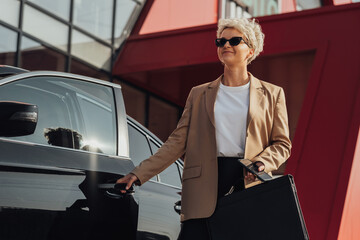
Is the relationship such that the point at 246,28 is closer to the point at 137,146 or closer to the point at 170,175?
the point at 137,146

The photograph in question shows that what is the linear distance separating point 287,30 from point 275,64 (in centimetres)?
95

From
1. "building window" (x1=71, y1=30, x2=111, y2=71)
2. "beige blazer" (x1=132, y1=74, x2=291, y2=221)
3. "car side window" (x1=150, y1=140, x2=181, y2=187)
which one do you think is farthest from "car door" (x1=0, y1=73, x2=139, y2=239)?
"building window" (x1=71, y1=30, x2=111, y2=71)

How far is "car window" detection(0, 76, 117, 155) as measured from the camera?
306cm

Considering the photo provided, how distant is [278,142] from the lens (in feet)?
9.78

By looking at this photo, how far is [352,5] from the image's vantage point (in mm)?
11195

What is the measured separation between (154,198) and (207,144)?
823 millimetres

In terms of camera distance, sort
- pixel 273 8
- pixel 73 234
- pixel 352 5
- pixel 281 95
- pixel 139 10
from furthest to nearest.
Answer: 1. pixel 273 8
2. pixel 139 10
3. pixel 352 5
4. pixel 281 95
5. pixel 73 234

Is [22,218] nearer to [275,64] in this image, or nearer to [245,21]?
[245,21]

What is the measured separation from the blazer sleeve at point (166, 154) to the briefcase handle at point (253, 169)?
1.44 feet

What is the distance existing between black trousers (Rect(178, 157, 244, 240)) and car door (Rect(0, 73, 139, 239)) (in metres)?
0.39

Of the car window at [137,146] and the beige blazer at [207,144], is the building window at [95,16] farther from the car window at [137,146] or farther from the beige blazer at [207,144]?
the beige blazer at [207,144]

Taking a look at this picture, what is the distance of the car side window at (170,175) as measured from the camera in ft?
13.5

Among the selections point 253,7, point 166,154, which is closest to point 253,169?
point 166,154

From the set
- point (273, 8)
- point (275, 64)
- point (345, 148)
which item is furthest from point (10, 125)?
point (273, 8)
